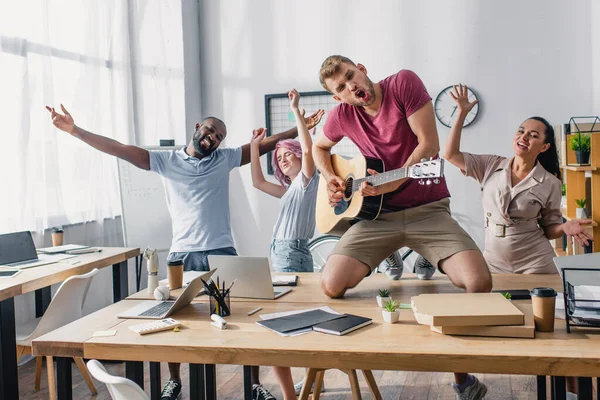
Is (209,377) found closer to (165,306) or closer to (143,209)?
(165,306)

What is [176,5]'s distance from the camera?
5602 millimetres

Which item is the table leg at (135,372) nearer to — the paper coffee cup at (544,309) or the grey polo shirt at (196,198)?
the paper coffee cup at (544,309)

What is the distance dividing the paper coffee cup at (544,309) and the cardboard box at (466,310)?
0.05 m

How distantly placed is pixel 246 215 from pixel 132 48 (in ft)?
5.92

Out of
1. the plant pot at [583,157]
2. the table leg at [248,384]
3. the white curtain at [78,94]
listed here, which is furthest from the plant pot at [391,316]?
the white curtain at [78,94]

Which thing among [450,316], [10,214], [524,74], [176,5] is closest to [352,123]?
[450,316]

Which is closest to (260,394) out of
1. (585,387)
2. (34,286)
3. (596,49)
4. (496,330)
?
(34,286)

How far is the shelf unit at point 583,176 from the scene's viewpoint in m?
3.90

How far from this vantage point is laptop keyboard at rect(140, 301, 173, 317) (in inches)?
82.2

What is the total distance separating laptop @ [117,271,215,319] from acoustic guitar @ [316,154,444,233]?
0.77 m

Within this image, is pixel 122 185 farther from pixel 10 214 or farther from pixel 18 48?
pixel 18 48

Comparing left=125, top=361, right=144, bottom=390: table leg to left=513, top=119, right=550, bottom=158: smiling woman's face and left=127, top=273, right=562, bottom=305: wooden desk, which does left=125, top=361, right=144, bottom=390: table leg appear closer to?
left=127, top=273, right=562, bottom=305: wooden desk

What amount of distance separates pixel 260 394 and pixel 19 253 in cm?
163

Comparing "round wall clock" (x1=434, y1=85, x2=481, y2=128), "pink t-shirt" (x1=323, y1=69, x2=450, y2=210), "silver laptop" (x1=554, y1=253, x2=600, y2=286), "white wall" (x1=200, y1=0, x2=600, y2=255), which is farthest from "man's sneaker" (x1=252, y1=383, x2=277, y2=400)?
"round wall clock" (x1=434, y1=85, x2=481, y2=128)
